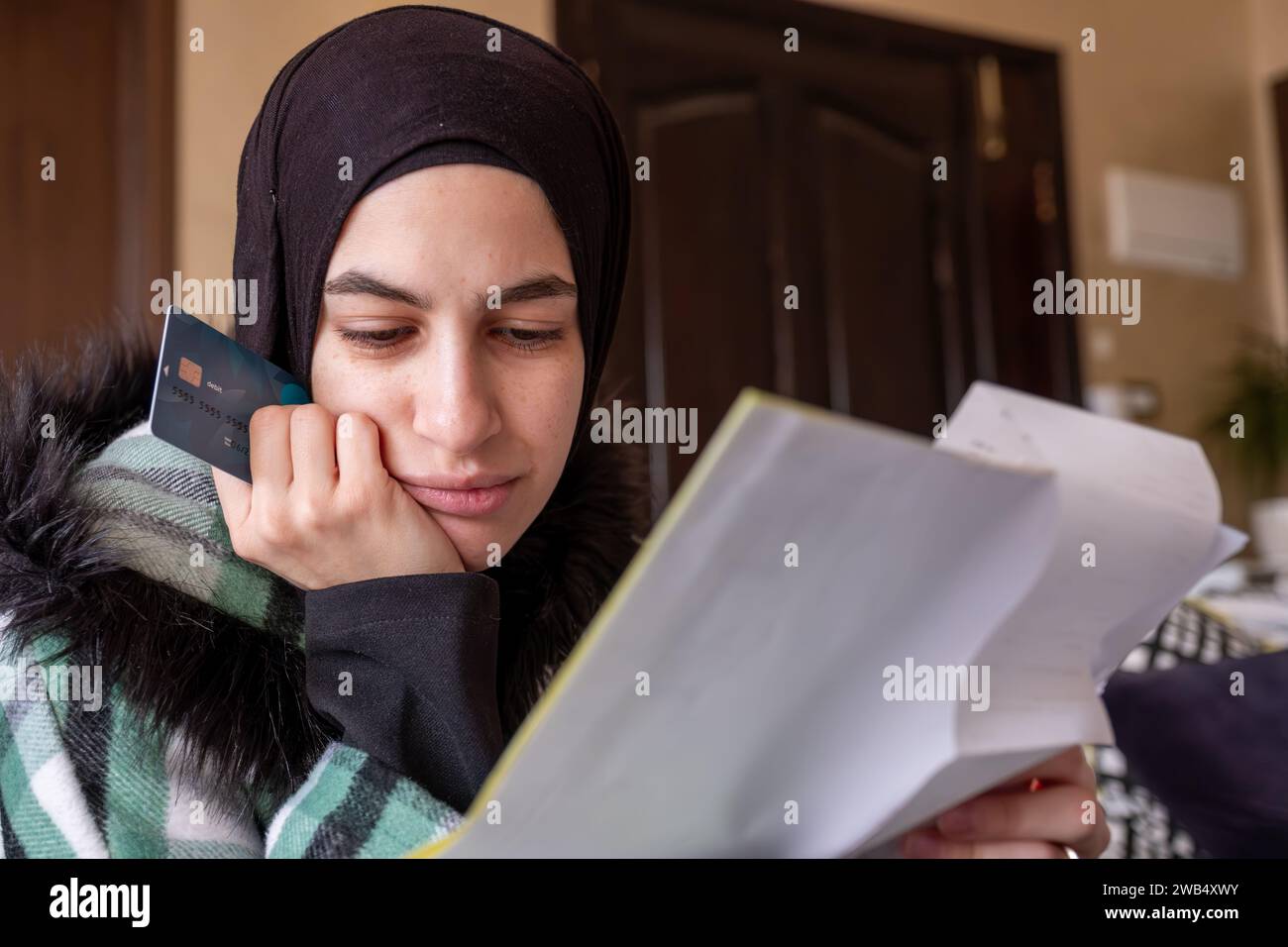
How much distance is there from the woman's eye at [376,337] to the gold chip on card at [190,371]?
4.0 inches

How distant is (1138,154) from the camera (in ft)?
12.3

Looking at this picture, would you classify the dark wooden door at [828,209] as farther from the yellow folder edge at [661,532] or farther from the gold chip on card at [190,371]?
the yellow folder edge at [661,532]

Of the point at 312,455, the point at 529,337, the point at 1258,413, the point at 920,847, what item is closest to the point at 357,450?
the point at 312,455

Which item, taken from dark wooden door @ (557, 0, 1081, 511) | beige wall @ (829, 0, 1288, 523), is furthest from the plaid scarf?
beige wall @ (829, 0, 1288, 523)

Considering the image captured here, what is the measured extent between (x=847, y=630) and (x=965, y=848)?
16 centimetres

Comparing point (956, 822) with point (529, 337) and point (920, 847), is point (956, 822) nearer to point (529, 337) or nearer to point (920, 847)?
point (920, 847)

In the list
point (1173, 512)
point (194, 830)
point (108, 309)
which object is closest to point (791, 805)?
point (1173, 512)

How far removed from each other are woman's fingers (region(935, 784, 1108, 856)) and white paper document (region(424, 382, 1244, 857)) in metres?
0.04

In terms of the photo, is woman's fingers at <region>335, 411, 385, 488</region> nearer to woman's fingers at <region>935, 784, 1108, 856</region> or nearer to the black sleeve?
the black sleeve

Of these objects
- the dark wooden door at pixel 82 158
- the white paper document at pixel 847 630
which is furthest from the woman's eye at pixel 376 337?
the dark wooden door at pixel 82 158

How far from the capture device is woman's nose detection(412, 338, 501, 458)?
0.66m

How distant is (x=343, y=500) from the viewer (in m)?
0.64

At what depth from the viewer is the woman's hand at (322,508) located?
640 mm
